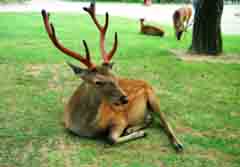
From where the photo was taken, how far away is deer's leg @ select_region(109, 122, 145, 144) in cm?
477

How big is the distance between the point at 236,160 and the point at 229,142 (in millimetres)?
479

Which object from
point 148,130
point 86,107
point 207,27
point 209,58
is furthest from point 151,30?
point 86,107

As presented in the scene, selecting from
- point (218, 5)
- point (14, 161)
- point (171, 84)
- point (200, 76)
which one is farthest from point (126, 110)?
point (218, 5)

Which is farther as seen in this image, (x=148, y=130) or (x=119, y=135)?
(x=148, y=130)

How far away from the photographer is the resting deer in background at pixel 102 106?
462 cm

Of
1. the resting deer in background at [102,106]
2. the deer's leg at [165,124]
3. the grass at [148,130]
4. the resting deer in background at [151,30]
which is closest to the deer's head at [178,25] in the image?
the resting deer in background at [151,30]

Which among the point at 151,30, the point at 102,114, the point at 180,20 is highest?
the point at 102,114

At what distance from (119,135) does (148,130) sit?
1.84 ft

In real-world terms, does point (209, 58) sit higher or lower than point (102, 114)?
lower

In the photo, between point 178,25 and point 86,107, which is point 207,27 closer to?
point 178,25

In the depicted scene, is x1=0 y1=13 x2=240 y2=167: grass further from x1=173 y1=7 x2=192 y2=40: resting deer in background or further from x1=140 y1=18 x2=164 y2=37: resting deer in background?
x1=140 y1=18 x2=164 y2=37: resting deer in background

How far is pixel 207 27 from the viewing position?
396 inches

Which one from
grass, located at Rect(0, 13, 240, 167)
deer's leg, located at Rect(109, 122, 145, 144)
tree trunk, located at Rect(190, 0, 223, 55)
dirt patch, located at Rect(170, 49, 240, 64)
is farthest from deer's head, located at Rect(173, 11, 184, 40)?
deer's leg, located at Rect(109, 122, 145, 144)

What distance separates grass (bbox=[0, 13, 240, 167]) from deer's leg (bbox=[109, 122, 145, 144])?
69 millimetres
